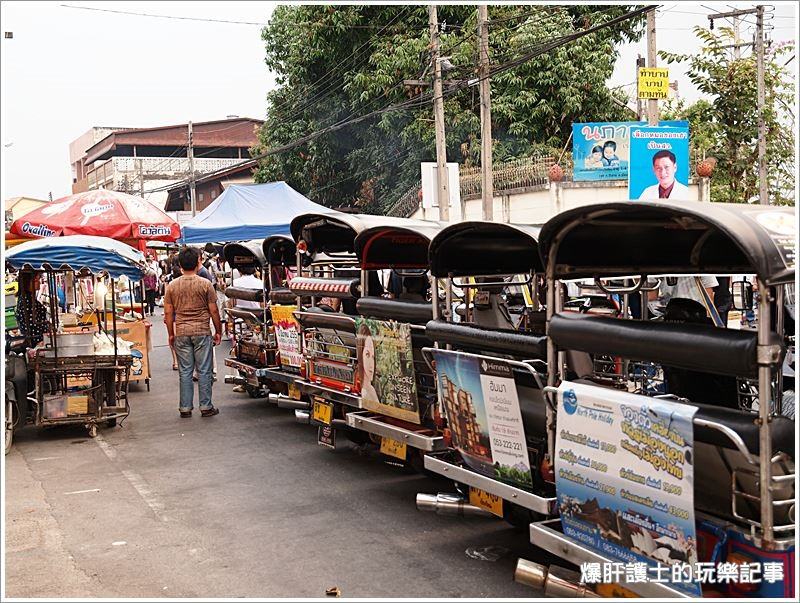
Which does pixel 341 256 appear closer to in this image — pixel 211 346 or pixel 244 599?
pixel 211 346

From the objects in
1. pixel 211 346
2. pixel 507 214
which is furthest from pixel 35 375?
pixel 507 214

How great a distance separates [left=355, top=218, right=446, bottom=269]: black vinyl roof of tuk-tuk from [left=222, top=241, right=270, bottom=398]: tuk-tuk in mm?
2976

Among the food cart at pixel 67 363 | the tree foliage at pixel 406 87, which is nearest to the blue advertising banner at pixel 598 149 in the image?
the tree foliage at pixel 406 87

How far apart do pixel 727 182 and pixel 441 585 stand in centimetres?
1811

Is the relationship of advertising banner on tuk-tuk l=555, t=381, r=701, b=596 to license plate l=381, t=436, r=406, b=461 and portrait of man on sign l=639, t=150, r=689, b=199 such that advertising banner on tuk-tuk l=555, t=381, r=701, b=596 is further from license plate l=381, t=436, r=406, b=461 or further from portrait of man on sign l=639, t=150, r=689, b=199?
portrait of man on sign l=639, t=150, r=689, b=199

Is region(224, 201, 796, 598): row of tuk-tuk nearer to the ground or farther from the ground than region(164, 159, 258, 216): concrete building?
nearer to the ground

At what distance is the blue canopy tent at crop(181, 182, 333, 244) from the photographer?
1602cm

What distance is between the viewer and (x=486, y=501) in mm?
5750

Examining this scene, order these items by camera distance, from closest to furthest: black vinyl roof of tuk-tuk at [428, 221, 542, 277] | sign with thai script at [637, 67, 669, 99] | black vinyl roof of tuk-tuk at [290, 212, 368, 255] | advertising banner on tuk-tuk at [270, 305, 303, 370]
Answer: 1. black vinyl roof of tuk-tuk at [428, 221, 542, 277]
2. black vinyl roof of tuk-tuk at [290, 212, 368, 255]
3. advertising banner on tuk-tuk at [270, 305, 303, 370]
4. sign with thai script at [637, 67, 669, 99]

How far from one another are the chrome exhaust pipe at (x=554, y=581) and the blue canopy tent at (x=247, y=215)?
11573 mm

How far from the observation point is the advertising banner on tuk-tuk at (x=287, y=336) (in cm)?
967

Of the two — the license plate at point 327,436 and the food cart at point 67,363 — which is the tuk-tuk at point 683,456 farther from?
the food cart at point 67,363

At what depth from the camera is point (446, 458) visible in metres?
6.47

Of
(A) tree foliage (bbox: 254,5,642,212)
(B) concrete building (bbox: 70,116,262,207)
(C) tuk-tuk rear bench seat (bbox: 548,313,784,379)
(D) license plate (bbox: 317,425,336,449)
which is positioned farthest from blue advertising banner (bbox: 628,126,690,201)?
(B) concrete building (bbox: 70,116,262,207)
